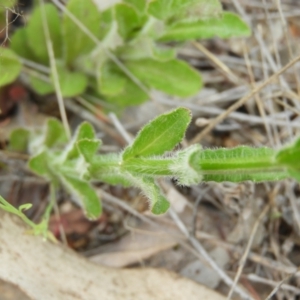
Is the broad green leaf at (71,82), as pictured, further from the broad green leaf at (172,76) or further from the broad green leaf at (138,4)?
the broad green leaf at (138,4)

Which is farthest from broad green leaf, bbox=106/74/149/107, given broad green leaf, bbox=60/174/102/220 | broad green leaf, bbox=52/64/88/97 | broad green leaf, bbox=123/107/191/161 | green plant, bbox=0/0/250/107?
broad green leaf, bbox=123/107/191/161

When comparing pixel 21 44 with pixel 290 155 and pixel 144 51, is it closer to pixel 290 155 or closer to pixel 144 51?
pixel 144 51

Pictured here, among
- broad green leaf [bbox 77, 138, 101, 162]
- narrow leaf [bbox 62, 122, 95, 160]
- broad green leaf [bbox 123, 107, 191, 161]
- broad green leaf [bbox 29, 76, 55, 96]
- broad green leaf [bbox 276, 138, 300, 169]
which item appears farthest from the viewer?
Result: broad green leaf [bbox 29, 76, 55, 96]

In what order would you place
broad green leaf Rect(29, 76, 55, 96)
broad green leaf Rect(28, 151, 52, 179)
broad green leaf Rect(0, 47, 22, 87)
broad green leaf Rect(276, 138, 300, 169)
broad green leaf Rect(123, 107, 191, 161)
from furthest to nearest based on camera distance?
1. broad green leaf Rect(29, 76, 55, 96)
2. broad green leaf Rect(0, 47, 22, 87)
3. broad green leaf Rect(28, 151, 52, 179)
4. broad green leaf Rect(123, 107, 191, 161)
5. broad green leaf Rect(276, 138, 300, 169)

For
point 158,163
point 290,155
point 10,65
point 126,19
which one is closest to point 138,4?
point 126,19

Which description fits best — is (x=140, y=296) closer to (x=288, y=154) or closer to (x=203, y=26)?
(x=288, y=154)

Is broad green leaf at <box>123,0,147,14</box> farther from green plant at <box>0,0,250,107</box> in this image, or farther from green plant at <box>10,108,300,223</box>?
green plant at <box>10,108,300,223</box>
